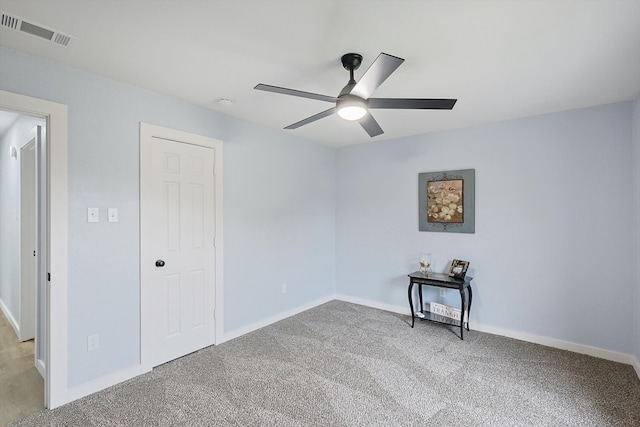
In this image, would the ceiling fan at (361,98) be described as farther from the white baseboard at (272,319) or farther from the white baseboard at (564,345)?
the white baseboard at (564,345)

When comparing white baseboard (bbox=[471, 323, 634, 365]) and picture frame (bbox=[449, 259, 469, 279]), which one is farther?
picture frame (bbox=[449, 259, 469, 279])

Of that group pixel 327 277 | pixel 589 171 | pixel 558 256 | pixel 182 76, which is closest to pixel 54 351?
pixel 182 76

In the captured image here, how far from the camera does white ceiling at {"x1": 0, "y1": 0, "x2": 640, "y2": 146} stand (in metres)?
1.60

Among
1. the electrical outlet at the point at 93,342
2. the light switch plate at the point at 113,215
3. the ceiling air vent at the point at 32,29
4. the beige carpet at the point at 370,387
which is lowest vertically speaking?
the beige carpet at the point at 370,387

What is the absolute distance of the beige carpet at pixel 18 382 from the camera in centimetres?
215

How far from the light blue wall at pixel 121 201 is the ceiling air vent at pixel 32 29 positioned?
353 mm

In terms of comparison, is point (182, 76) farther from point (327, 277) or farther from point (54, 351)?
point (327, 277)

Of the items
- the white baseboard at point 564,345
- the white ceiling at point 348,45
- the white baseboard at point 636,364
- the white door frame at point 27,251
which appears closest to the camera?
the white ceiling at point 348,45

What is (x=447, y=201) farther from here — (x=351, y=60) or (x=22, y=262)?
(x=22, y=262)

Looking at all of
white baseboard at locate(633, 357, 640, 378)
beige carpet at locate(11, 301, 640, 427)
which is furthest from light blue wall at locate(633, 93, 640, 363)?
beige carpet at locate(11, 301, 640, 427)

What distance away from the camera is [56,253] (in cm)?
217

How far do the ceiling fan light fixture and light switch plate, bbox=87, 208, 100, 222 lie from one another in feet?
6.44

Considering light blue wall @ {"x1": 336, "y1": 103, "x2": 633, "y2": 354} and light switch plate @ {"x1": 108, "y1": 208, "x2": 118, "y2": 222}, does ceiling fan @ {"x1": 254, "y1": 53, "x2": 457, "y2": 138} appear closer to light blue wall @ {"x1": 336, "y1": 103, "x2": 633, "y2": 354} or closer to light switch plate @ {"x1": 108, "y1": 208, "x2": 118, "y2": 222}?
light switch plate @ {"x1": 108, "y1": 208, "x2": 118, "y2": 222}

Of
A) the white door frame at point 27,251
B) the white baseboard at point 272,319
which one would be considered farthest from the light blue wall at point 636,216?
the white door frame at point 27,251
